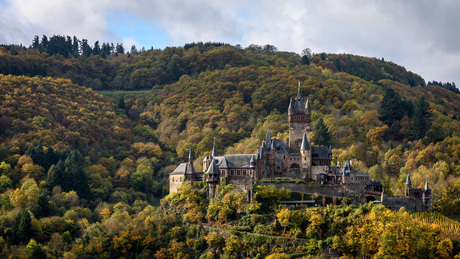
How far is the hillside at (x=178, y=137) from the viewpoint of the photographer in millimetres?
74125

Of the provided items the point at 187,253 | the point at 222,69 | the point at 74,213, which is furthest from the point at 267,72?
the point at 187,253

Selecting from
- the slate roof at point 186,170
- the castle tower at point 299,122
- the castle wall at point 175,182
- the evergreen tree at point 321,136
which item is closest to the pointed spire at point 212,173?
the slate roof at point 186,170

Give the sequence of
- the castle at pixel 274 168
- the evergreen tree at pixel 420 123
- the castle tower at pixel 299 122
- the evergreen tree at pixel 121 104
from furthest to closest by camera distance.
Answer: the evergreen tree at pixel 121 104 < the evergreen tree at pixel 420 123 < the castle tower at pixel 299 122 < the castle at pixel 274 168

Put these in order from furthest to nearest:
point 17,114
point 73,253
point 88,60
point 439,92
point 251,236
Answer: point 88,60
point 439,92
point 17,114
point 73,253
point 251,236

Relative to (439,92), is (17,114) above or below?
below

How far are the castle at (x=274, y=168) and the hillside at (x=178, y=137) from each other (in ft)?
9.13

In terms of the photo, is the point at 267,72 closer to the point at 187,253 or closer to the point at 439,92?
the point at 439,92

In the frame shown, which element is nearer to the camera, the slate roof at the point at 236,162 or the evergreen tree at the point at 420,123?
the slate roof at the point at 236,162

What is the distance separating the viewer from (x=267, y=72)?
147 meters

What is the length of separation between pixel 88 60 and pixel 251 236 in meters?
122

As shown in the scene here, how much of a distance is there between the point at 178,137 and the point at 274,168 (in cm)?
5090

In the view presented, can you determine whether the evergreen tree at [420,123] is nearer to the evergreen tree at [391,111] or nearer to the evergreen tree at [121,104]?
the evergreen tree at [391,111]

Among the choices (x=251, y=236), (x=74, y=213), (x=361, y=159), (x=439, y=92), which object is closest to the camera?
(x=251, y=236)

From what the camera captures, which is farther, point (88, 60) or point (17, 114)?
point (88, 60)
